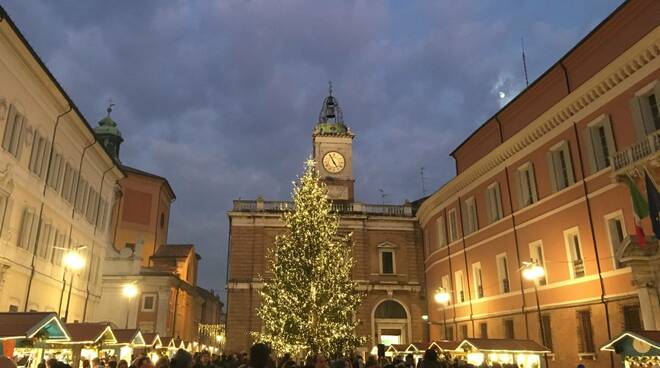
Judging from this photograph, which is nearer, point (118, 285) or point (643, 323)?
point (643, 323)

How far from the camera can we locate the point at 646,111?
19.5 meters

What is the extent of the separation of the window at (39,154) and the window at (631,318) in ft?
80.6

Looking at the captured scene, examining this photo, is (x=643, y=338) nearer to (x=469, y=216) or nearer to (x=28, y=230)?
(x=469, y=216)

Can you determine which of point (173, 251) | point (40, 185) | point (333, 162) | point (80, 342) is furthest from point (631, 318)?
point (173, 251)

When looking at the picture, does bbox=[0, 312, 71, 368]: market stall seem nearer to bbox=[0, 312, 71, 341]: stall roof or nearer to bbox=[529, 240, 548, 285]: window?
bbox=[0, 312, 71, 341]: stall roof

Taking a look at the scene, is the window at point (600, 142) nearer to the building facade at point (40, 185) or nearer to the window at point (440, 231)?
the window at point (440, 231)

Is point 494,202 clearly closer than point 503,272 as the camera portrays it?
No

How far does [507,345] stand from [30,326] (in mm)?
16275

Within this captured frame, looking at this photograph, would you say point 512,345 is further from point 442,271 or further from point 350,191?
point 350,191

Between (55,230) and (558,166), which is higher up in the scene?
(558,166)

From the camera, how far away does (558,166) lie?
2486 centimetres

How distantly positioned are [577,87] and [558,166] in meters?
3.91

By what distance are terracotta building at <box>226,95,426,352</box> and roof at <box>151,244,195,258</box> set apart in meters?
9.60

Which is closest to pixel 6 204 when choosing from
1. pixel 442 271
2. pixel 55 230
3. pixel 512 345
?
pixel 55 230
